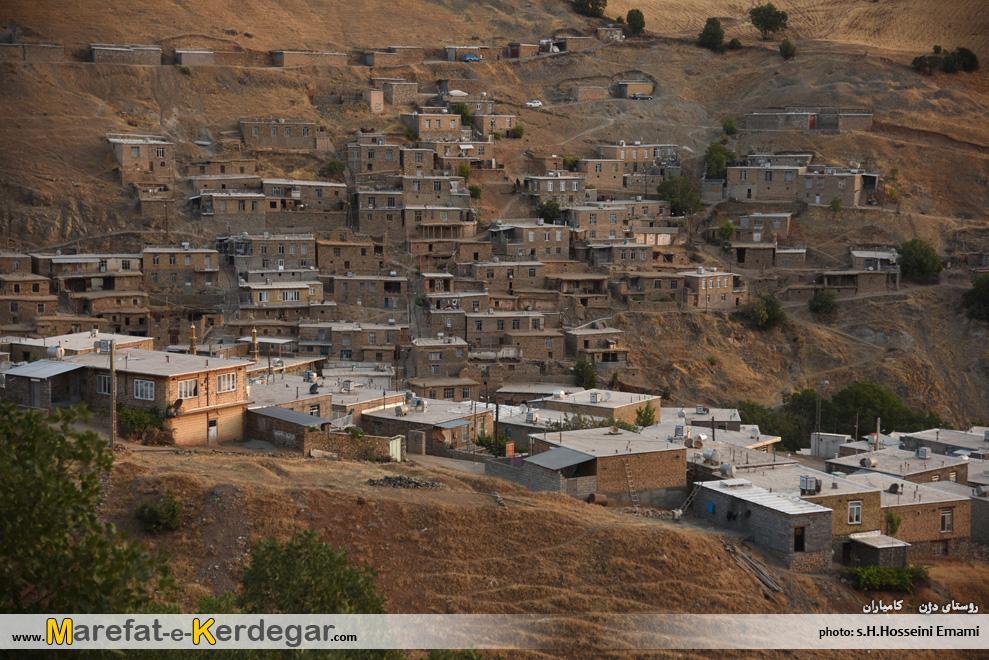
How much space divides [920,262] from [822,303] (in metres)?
5.25

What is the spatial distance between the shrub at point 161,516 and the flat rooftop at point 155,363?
4940 mm

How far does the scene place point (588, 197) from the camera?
57.9m

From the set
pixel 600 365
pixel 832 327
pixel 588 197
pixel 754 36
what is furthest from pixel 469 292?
pixel 754 36

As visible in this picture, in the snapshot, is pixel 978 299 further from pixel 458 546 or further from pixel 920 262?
pixel 458 546

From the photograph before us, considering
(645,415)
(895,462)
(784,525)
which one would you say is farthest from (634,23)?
(784,525)

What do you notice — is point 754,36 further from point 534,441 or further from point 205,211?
point 534,441

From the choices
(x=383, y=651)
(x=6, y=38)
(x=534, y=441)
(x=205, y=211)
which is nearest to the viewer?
(x=383, y=651)

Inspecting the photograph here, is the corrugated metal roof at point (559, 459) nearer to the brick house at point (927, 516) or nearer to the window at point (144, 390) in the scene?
the brick house at point (927, 516)

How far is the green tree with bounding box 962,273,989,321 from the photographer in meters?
52.9

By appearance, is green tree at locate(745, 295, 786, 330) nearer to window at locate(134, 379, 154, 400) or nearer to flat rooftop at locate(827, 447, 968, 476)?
flat rooftop at locate(827, 447, 968, 476)

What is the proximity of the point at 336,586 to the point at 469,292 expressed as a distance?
112ft

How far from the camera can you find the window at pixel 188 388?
2566 centimetres

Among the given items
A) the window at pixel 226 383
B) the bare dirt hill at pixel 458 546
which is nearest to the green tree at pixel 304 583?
the bare dirt hill at pixel 458 546

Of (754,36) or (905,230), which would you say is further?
(754,36)
